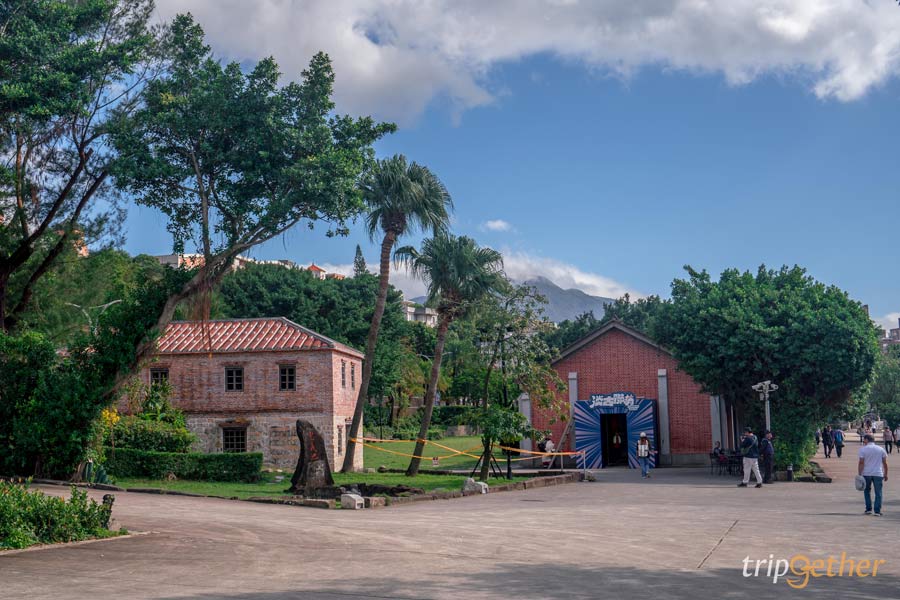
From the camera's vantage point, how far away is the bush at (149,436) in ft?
99.5

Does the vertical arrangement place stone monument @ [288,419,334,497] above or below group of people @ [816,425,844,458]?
above

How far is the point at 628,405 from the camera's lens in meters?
38.1

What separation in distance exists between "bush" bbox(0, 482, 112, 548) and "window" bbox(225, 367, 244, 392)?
2393 centimetres

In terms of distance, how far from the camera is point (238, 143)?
2514cm

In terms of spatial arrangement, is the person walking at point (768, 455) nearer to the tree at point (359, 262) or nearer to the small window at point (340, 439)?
the small window at point (340, 439)

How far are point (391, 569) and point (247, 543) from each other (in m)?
3.33

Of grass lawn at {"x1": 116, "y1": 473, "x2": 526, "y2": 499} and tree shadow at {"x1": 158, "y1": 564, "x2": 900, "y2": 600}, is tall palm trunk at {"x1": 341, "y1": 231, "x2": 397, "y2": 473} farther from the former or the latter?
tree shadow at {"x1": 158, "y1": 564, "x2": 900, "y2": 600}

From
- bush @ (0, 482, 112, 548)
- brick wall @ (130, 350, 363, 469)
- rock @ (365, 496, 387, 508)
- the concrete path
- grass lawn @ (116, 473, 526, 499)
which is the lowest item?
grass lawn @ (116, 473, 526, 499)

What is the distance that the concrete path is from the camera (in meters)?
9.25

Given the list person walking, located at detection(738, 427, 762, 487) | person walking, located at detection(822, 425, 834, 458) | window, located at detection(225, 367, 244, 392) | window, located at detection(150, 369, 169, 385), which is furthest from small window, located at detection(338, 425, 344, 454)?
person walking, located at detection(822, 425, 834, 458)

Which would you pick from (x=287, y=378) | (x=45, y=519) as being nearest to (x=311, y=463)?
(x=45, y=519)

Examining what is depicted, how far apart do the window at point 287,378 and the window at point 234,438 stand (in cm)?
Result: 247

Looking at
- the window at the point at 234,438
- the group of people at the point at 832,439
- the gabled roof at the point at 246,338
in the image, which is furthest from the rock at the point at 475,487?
the group of people at the point at 832,439

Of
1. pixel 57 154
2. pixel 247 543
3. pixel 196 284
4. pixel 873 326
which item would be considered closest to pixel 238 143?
pixel 196 284
